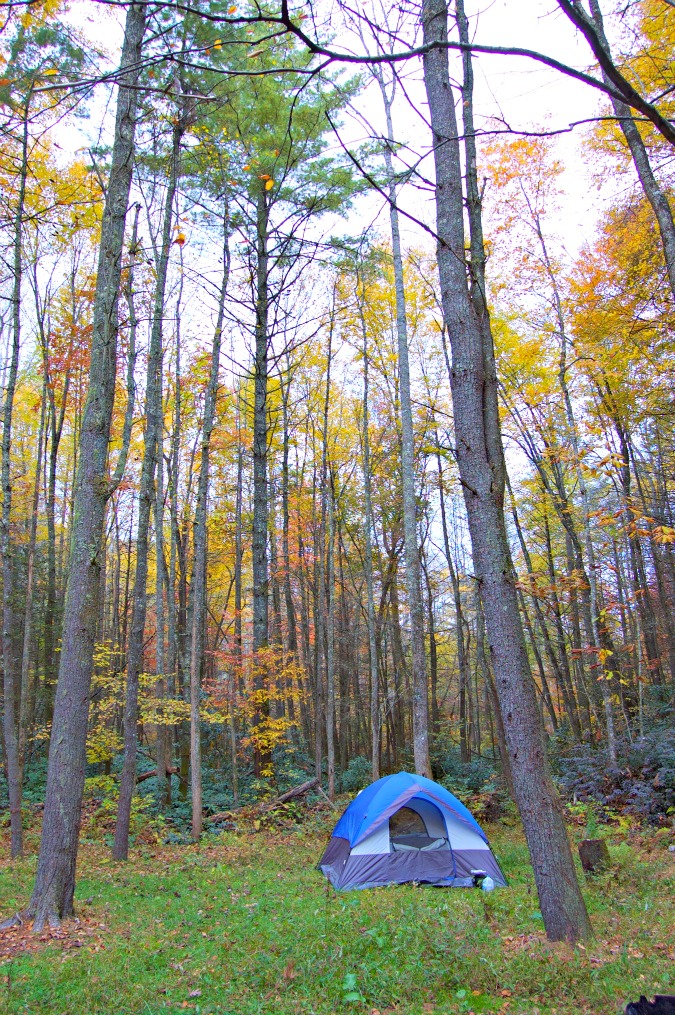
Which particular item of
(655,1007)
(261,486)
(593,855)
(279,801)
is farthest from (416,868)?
(261,486)

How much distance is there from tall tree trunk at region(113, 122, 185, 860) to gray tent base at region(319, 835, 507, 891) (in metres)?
3.01

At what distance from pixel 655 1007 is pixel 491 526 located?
258cm

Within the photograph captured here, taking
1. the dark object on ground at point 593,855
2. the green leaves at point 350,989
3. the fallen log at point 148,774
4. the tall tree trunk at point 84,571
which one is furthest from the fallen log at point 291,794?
the green leaves at point 350,989

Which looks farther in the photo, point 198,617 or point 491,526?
point 198,617

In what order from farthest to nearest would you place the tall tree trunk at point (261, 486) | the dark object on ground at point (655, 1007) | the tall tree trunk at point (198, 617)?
the tall tree trunk at point (261, 486) → the tall tree trunk at point (198, 617) → the dark object on ground at point (655, 1007)

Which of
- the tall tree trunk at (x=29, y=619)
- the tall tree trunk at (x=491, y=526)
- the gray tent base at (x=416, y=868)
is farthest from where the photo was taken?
the tall tree trunk at (x=29, y=619)

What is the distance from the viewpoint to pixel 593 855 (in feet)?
21.2

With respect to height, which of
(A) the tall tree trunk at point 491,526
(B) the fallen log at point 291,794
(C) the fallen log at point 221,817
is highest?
(A) the tall tree trunk at point 491,526

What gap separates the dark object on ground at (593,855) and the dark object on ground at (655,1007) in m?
4.50

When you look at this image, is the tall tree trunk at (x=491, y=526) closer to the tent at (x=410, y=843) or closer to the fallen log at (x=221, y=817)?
the tent at (x=410, y=843)

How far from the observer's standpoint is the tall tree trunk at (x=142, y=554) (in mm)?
8234

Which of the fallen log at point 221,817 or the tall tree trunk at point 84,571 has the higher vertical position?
the tall tree trunk at point 84,571

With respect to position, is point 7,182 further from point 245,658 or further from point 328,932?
point 328,932

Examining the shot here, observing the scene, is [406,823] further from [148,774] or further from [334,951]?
[148,774]
